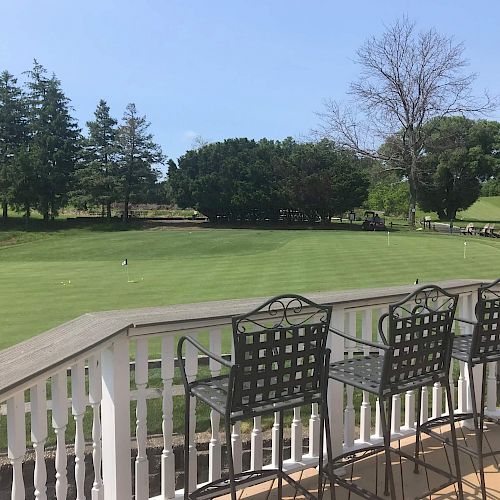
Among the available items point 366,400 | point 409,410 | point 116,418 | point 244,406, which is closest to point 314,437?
point 366,400

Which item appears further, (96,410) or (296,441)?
(296,441)

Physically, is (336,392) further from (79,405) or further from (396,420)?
(79,405)

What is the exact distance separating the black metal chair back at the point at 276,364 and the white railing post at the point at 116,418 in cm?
45

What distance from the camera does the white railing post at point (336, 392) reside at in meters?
2.58

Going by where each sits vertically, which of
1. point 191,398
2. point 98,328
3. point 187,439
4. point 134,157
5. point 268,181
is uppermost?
point 134,157

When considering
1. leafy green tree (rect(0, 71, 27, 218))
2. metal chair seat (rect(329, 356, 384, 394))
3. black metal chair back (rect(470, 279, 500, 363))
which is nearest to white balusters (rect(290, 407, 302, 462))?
metal chair seat (rect(329, 356, 384, 394))

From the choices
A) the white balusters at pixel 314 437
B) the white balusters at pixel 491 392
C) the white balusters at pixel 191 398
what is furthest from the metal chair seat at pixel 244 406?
the white balusters at pixel 491 392

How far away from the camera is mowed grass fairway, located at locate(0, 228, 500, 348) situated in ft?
33.5

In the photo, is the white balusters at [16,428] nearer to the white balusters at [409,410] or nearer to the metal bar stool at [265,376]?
the metal bar stool at [265,376]

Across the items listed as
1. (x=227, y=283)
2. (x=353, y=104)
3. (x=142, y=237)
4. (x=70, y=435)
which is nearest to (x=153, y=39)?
(x=227, y=283)

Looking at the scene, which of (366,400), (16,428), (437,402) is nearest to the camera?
(16,428)

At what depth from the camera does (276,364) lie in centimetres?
189

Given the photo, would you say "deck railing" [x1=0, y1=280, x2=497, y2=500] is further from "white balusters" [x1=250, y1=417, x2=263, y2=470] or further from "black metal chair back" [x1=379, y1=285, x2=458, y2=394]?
"black metal chair back" [x1=379, y1=285, x2=458, y2=394]

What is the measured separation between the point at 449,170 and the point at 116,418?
144ft
